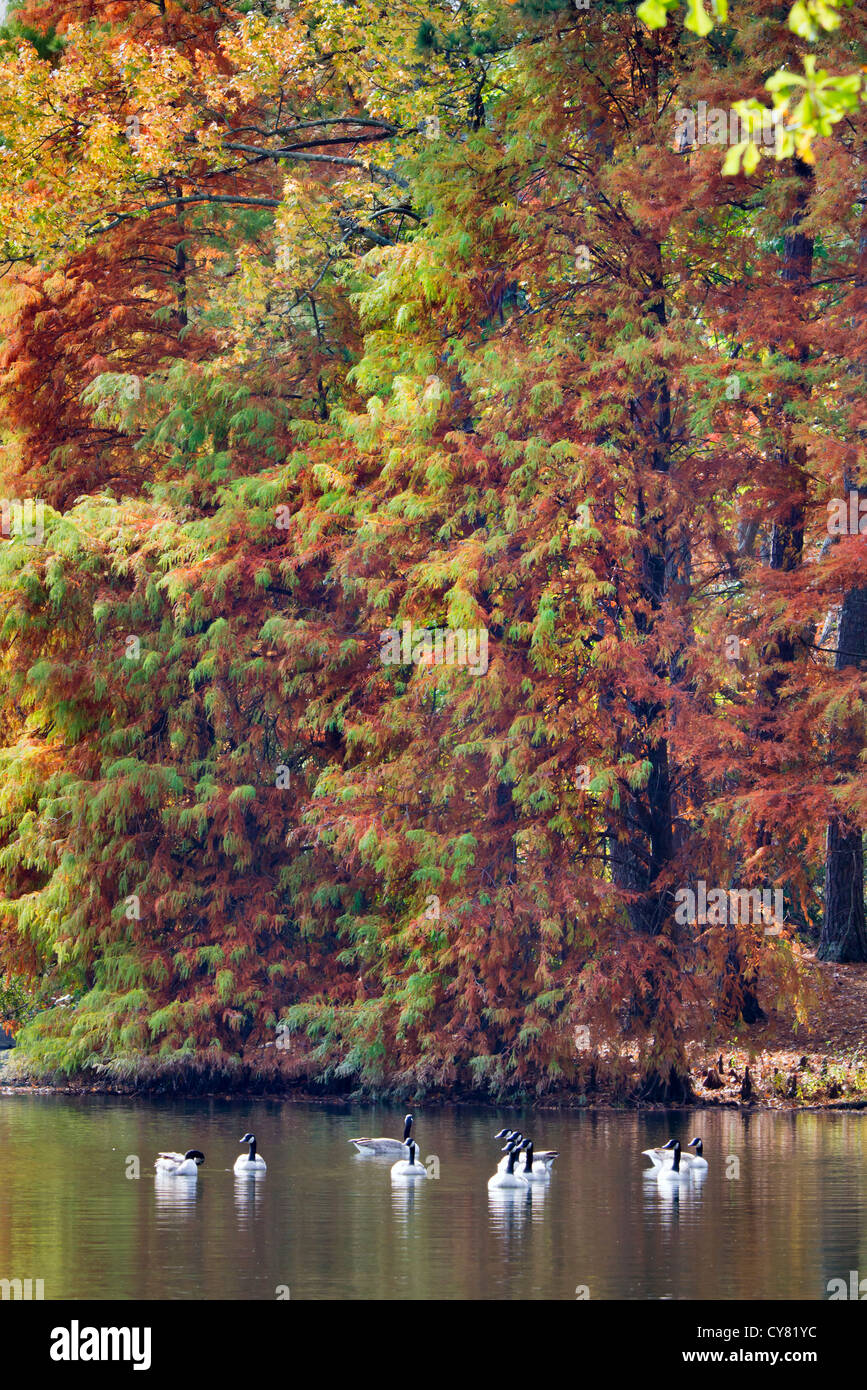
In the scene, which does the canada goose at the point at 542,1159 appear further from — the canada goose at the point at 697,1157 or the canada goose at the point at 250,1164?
the canada goose at the point at 250,1164

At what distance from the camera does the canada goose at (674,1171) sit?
51.3ft

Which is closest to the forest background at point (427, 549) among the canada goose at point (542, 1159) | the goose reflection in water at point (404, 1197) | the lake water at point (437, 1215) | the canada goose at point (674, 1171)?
the lake water at point (437, 1215)

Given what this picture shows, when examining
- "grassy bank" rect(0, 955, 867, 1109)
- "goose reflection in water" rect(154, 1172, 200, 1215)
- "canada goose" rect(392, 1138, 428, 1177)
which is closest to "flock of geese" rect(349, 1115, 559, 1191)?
"canada goose" rect(392, 1138, 428, 1177)

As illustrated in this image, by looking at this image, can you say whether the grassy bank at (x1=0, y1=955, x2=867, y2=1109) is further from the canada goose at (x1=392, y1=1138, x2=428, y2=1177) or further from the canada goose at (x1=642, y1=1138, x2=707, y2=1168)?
the canada goose at (x1=392, y1=1138, x2=428, y2=1177)

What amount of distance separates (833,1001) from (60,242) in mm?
15089

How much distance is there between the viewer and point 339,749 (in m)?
25.9

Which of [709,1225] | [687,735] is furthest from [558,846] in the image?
[709,1225]

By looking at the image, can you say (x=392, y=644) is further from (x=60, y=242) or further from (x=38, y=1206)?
(x=38, y=1206)

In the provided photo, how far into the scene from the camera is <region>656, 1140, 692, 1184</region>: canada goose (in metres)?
15.6

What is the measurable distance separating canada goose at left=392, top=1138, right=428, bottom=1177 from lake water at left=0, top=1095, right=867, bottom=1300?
0.13 metres

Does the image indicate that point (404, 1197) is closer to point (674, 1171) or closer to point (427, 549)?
point (674, 1171)

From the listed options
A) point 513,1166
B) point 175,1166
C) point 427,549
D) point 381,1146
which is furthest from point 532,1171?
point 427,549

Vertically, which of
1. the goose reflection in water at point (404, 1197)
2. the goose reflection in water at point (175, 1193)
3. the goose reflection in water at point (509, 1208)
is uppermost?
the goose reflection in water at point (404, 1197)

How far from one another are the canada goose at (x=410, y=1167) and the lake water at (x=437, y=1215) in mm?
131
